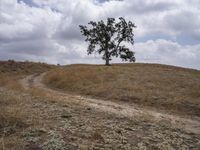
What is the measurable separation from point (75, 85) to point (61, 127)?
22.8 meters

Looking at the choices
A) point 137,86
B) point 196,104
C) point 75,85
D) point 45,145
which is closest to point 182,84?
point 137,86

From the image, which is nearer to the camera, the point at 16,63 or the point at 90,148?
the point at 90,148

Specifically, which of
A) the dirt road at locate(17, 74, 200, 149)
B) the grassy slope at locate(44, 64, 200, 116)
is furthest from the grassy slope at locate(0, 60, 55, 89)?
the dirt road at locate(17, 74, 200, 149)

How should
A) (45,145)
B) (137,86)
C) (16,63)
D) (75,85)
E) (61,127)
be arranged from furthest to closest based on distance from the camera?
(16,63) < (75,85) < (137,86) < (61,127) < (45,145)

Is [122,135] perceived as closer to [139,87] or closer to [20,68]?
[139,87]

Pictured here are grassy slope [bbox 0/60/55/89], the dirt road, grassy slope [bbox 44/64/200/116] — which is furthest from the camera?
grassy slope [bbox 0/60/55/89]

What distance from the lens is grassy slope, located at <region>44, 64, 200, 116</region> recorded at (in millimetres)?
24141

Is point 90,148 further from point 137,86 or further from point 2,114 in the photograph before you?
point 137,86

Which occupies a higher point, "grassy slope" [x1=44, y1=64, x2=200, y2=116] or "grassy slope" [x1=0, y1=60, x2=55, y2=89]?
"grassy slope" [x1=0, y1=60, x2=55, y2=89]

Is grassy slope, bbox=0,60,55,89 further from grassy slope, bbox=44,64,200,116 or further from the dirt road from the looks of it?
the dirt road

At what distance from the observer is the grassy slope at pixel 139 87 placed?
2414 cm

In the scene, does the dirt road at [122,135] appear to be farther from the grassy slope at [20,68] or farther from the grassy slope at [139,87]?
the grassy slope at [20,68]

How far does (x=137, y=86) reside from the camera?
30641mm

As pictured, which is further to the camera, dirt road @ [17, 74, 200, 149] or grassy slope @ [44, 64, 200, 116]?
grassy slope @ [44, 64, 200, 116]
